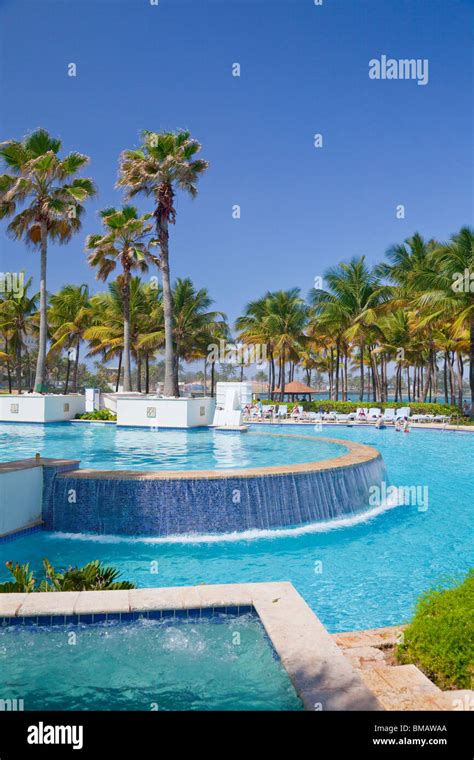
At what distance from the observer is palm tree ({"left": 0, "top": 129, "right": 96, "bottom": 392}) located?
24359 millimetres

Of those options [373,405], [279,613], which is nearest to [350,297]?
[373,405]

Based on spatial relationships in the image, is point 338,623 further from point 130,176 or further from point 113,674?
point 130,176

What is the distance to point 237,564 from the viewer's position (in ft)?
25.3

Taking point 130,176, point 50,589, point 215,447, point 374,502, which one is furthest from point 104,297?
point 50,589

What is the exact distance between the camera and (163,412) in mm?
22625

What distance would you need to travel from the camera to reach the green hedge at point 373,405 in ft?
101

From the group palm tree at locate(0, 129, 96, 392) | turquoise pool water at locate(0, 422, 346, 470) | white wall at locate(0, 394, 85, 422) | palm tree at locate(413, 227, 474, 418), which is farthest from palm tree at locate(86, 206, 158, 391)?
palm tree at locate(413, 227, 474, 418)

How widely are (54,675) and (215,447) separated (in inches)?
476

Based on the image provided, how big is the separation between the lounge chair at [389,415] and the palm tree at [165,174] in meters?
12.9

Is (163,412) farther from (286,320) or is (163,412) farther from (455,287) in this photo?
(286,320)

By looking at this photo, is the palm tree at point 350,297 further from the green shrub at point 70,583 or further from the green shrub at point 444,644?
the green shrub at point 444,644

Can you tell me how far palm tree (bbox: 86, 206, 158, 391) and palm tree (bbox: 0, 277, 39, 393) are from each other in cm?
1485

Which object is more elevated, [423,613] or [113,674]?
[423,613]

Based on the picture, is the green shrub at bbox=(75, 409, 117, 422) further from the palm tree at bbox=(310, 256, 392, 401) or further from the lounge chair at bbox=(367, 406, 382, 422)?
the palm tree at bbox=(310, 256, 392, 401)
